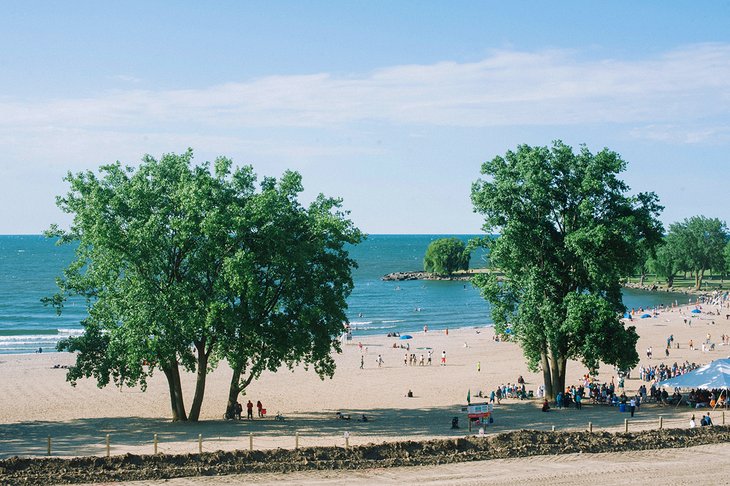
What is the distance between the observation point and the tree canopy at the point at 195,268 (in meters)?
29.8

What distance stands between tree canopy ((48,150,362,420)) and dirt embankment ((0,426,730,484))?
7.22 m

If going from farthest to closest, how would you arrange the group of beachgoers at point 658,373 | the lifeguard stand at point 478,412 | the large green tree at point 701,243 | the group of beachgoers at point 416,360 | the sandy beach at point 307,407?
the large green tree at point 701,243 < the group of beachgoers at point 416,360 < the group of beachgoers at point 658,373 < the lifeguard stand at point 478,412 < the sandy beach at point 307,407

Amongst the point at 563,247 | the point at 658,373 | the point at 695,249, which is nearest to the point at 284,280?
the point at 563,247

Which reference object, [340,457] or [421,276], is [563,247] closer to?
[340,457]

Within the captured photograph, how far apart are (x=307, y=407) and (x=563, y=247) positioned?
15582mm

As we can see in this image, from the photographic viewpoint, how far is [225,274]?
29.6 m

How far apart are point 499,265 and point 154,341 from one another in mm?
17449

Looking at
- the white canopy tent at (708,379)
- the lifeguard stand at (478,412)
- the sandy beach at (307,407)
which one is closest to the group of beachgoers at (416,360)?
the sandy beach at (307,407)

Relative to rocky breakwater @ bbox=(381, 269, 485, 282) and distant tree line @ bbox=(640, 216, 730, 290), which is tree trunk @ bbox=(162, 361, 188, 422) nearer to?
distant tree line @ bbox=(640, 216, 730, 290)

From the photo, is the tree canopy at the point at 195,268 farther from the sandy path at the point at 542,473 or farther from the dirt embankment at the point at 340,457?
the sandy path at the point at 542,473

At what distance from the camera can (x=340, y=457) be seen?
2389cm

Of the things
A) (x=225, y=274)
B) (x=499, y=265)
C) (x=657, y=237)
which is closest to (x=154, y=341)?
(x=225, y=274)

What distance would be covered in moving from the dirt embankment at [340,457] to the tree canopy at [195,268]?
7217mm

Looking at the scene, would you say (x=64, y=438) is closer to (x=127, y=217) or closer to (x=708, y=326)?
(x=127, y=217)
